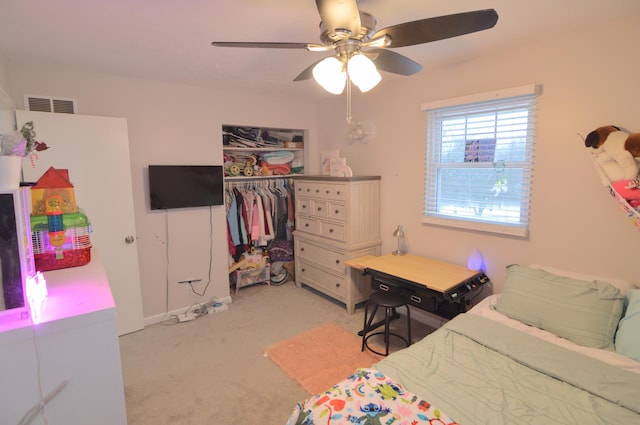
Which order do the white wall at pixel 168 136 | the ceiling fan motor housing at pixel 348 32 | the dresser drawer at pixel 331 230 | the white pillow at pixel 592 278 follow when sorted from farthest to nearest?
the dresser drawer at pixel 331 230
the white wall at pixel 168 136
the white pillow at pixel 592 278
the ceiling fan motor housing at pixel 348 32

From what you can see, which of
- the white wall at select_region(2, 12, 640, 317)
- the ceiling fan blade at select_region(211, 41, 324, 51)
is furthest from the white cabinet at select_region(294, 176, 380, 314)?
the ceiling fan blade at select_region(211, 41, 324, 51)

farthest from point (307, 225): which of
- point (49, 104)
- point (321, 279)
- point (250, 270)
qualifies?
point (49, 104)

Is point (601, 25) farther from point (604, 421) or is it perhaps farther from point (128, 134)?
point (128, 134)

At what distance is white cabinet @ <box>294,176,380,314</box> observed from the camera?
3.50m

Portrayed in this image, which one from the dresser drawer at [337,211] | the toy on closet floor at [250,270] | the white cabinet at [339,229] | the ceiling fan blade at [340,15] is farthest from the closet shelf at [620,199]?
the toy on closet floor at [250,270]

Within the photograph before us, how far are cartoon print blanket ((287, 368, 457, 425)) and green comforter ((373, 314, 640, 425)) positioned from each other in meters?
0.11

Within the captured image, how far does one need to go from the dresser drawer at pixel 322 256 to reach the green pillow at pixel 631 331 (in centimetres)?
220

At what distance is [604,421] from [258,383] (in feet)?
6.64

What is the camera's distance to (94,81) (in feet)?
9.75

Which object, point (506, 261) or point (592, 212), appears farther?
point (506, 261)

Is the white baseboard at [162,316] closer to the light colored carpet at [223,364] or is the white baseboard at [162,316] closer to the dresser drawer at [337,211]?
the light colored carpet at [223,364]

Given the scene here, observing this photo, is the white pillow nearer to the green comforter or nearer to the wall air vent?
the green comforter

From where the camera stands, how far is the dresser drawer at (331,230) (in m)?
3.58

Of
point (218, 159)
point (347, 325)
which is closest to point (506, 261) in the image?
point (347, 325)
